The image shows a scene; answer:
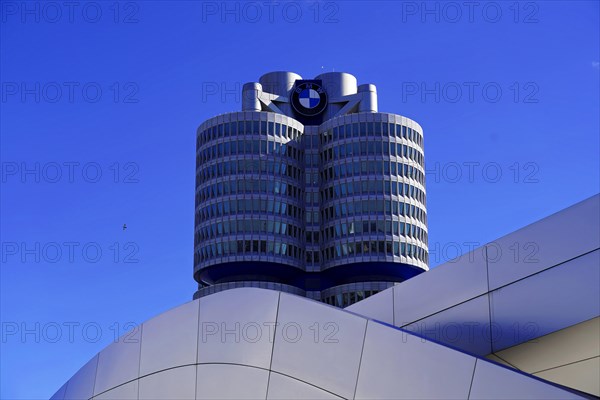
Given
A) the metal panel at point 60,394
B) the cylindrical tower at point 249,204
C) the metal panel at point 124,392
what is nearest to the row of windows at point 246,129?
the cylindrical tower at point 249,204

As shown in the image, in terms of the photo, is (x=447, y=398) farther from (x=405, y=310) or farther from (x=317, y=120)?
(x=317, y=120)

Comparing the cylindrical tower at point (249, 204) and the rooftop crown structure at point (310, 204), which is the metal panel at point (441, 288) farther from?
the cylindrical tower at point (249, 204)

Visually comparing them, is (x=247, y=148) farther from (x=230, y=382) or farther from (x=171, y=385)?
(x=230, y=382)

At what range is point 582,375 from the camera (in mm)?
19438

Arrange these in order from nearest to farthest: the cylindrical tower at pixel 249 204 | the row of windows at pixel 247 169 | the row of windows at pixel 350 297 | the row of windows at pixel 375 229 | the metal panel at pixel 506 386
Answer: the metal panel at pixel 506 386, the row of windows at pixel 350 297, the cylindrical tower at pixel 249 204, the row of windows at pixel 375 229, the row of windows at pixel 247 169

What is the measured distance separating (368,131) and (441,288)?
112673mm

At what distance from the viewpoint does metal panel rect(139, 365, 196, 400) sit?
1694 centimetres

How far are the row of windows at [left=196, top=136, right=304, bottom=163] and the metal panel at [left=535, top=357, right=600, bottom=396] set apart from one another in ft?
368

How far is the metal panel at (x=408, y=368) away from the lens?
14680 mm

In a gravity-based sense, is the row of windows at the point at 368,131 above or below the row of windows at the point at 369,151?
above

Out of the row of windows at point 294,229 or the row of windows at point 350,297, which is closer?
the row of windows at point 350,297

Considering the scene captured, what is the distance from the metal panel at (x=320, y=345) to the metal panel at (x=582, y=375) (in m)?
6.43

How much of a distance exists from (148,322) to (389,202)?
11337 centimetres

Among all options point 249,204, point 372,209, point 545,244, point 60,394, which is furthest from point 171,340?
point 372,209
